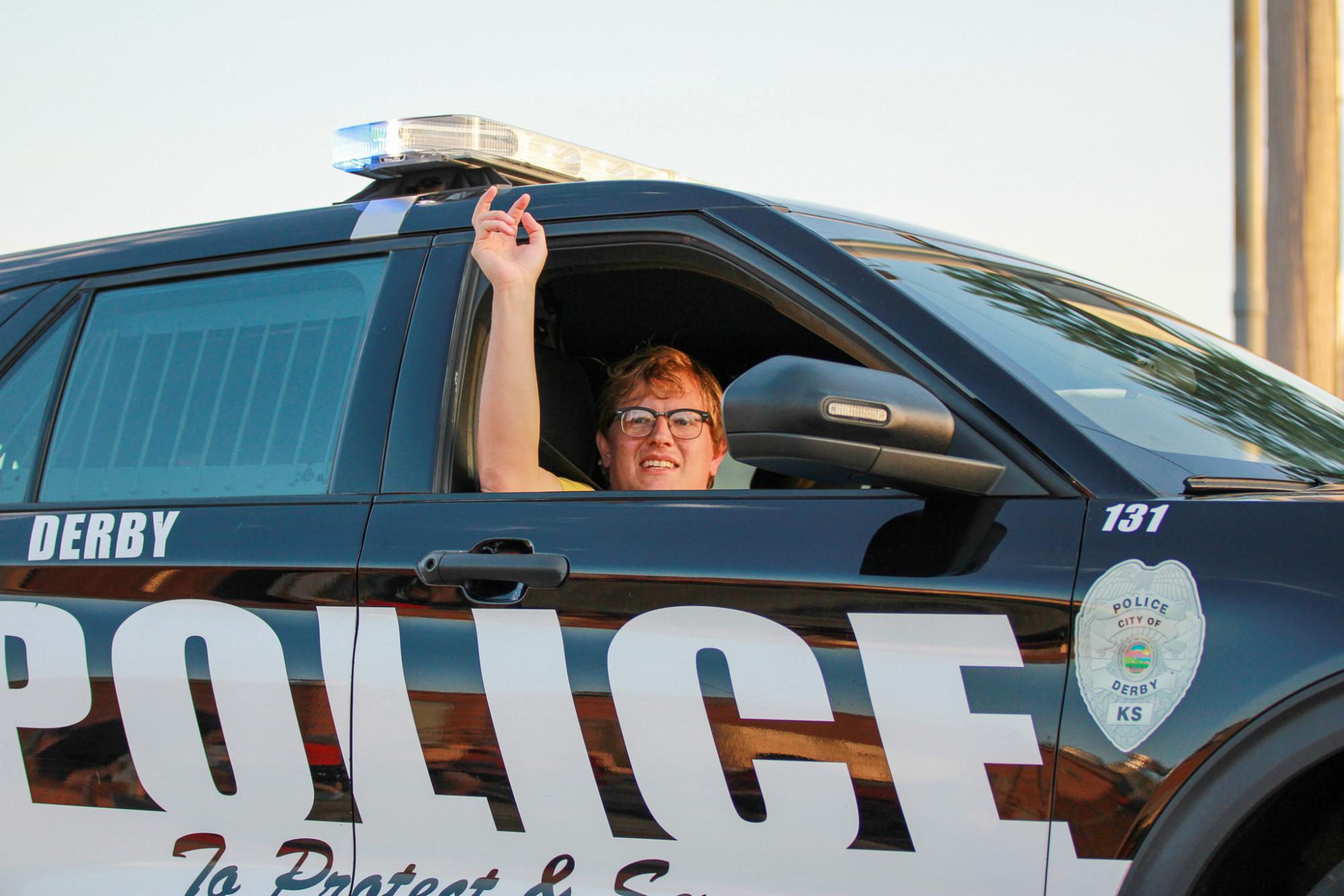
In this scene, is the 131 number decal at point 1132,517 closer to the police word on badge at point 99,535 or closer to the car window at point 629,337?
the car window at point 629,337

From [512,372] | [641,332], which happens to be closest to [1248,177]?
[641,332]

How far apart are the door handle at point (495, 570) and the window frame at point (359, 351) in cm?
24

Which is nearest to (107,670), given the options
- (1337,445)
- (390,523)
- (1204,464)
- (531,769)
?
(390,523)

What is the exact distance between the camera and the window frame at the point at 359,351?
7.84 feet

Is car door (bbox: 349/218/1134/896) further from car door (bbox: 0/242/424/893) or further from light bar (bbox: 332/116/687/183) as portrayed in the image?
light bar (bbox: 332/116/687/183)

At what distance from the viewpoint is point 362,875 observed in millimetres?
2166

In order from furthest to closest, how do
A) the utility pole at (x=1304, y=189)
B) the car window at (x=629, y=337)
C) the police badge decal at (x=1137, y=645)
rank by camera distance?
the utility pole at (x=1304, y=189) < the car window at (x=629, y=337) < the police badge decal at (x=1137, y=645)

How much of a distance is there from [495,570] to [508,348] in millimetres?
475

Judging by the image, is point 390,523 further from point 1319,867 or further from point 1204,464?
point 1319,867

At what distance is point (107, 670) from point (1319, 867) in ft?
6.09

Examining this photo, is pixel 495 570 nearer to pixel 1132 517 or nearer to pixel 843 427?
pixel 843 427

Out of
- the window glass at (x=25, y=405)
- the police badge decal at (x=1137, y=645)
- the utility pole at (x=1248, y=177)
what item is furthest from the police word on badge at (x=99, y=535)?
the utility pole at (x=1248, y=177)

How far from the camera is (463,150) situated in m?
2.79

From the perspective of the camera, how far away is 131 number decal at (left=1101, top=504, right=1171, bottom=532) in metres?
1.81
